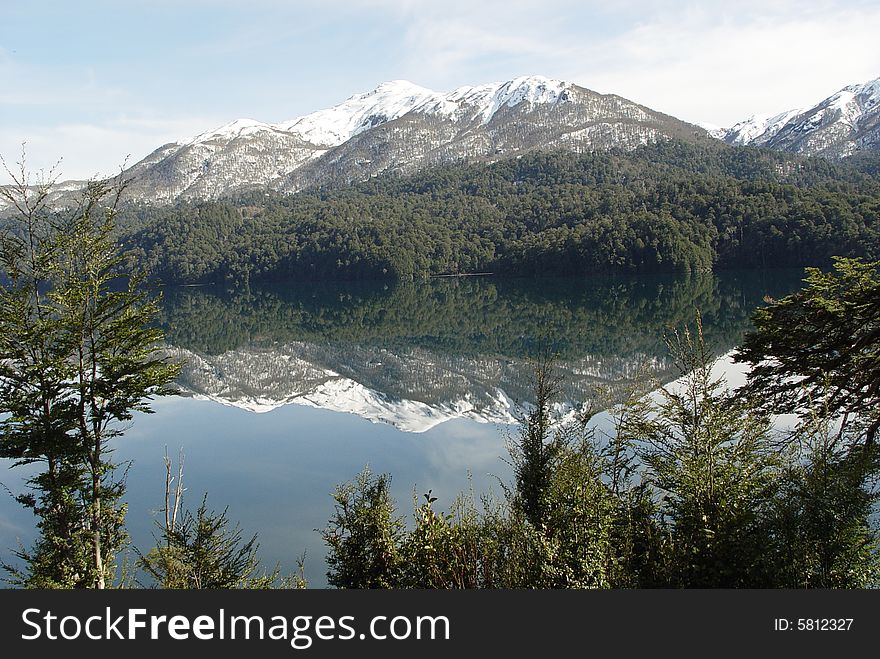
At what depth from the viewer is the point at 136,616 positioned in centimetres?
632

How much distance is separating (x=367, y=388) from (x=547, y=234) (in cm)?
9955

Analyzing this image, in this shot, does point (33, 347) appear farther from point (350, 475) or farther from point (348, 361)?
point (348, 361)

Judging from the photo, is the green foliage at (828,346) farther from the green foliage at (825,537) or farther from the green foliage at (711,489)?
the green foliage at (825,537)

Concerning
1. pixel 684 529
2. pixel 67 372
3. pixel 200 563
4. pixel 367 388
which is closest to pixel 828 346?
pixel 684 529

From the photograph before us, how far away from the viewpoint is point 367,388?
4456cm

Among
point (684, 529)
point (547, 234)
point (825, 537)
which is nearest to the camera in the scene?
point (825, 537)

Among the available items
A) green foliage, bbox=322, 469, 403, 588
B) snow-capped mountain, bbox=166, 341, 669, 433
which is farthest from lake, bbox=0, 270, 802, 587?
green foliage, bbox=322, 469, 403, 588

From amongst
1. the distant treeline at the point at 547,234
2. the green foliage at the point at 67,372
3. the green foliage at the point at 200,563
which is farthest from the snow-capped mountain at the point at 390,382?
the distant treeline at the point at 547,234

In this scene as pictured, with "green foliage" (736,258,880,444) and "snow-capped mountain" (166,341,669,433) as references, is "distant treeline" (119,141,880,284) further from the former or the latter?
"green foliage" (736,258,880,444)

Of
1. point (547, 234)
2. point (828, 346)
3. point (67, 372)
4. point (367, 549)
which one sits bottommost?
point (367, 549)

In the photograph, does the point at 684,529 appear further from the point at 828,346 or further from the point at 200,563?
the point at 828,346

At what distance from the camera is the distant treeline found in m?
113

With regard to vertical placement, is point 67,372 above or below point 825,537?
above

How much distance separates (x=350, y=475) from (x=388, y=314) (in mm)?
59895
